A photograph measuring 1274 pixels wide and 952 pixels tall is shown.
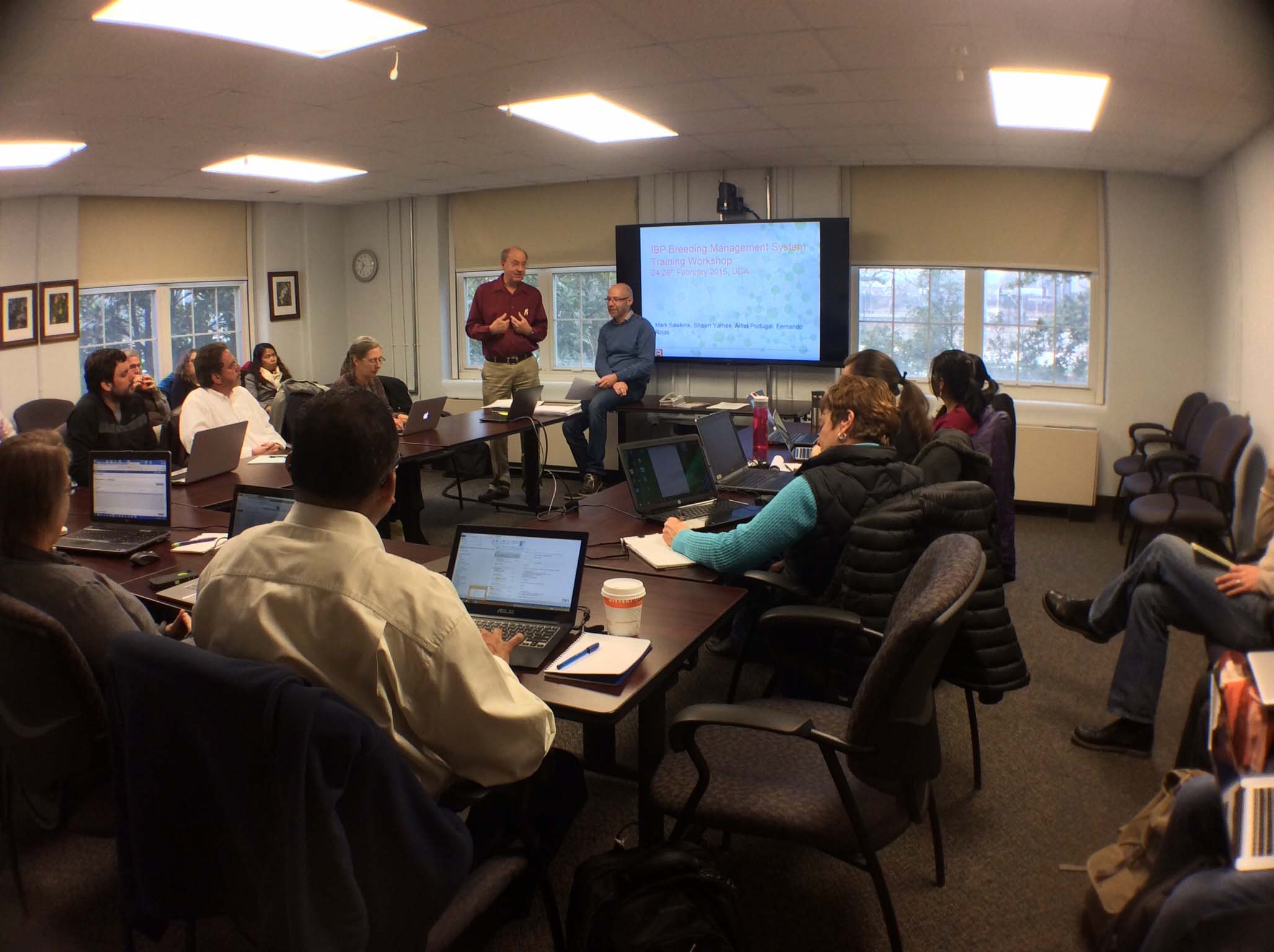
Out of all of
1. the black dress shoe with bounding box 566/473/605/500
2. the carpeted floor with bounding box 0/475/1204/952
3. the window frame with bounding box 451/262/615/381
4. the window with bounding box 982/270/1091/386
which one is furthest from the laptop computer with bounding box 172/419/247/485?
the window with bounding box 982/270/1091/386

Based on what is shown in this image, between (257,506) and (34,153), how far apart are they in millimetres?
3838

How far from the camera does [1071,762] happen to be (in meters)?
3.20

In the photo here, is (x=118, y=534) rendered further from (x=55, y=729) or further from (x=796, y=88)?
(x=796, y=88)

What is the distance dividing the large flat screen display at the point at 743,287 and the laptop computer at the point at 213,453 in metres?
3.97

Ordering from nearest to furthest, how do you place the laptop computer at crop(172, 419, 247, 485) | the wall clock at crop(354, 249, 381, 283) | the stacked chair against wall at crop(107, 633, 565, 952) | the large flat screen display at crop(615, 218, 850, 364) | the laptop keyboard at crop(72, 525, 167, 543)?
the stacked chair against wall at crop(107, 633, 565, 952), the laptop keyboard at crop(72, 525, 167, 543), the laptop computer at crop(172, 419, 247, 485), the large flat screen display at crop(615, 218, 850, 364), the wall clock at crop(354, 249, 381, 283)

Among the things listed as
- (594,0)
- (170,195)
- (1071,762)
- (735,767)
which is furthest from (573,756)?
(170,195)

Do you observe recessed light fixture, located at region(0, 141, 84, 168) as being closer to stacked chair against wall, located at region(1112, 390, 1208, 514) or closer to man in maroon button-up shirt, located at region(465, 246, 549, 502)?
man in maroon button-up shirt, located at region(465, 246, 549, 502)

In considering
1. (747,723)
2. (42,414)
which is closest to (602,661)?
(747,723)

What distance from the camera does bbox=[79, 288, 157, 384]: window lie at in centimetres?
745

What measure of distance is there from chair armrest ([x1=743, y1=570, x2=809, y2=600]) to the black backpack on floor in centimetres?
97

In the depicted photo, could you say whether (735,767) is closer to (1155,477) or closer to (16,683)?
(16,683)

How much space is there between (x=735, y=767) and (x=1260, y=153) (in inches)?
181

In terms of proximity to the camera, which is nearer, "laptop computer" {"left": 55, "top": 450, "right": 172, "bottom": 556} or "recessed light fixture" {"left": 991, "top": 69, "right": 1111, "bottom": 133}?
"laptop computer" {"left": 55, "top": 450, "right": 172, "bottom": 556}

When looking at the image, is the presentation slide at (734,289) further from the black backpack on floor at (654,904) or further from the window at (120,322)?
the black backpack on floor at (654,904)
